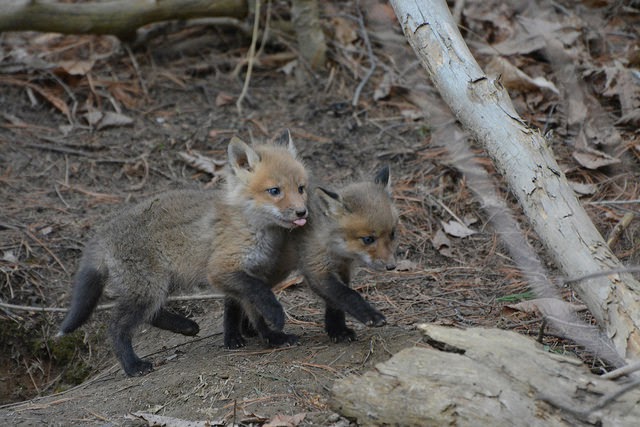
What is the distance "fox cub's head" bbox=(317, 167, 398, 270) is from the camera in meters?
5.12

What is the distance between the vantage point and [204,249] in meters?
5.68

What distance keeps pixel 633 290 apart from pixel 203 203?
332 centimetres

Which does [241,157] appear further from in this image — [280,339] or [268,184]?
[280,339]

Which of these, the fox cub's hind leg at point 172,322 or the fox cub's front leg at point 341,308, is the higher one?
the fox cub's front leg at point 341,308

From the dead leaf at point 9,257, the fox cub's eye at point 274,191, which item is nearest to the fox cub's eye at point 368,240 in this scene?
the fox cub's eye at point 274,191

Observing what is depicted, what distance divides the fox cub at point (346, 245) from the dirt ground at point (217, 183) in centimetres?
26

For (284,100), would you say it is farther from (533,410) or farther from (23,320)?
(533,410)

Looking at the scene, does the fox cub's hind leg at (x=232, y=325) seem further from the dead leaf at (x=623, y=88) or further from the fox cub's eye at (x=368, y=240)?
the dead leaf at (x=623, y=88)

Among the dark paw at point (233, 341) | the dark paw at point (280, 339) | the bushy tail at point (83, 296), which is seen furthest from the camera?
the dark paw at point (233, 341)

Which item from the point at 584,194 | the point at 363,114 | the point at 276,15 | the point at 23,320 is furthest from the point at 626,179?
the point at 23,320

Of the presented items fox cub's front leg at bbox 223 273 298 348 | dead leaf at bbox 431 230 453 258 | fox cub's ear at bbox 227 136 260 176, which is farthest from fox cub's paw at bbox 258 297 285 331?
dead leaf at bbox 431 230 453 258

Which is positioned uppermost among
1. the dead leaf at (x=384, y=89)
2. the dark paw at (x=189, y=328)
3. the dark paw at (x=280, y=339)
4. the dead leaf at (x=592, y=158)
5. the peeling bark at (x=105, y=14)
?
the peeling bark at (x=105, y=14)

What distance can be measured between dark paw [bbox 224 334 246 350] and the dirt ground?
8cm

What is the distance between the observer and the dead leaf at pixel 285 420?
3.94 metres
